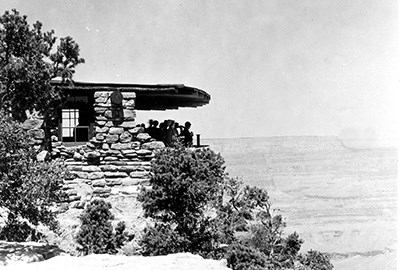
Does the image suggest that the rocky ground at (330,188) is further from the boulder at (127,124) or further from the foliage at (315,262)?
the boulder at (127,124)

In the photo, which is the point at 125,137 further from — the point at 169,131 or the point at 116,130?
the point at 169,131

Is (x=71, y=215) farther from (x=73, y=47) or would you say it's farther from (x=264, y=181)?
(x=264, y=181)

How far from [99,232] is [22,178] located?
300 centimetres

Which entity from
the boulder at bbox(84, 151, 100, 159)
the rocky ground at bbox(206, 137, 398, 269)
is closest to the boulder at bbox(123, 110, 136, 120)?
the boulder at bbox(84, 151, 100, 159)

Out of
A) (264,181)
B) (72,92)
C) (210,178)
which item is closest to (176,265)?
(210,178)

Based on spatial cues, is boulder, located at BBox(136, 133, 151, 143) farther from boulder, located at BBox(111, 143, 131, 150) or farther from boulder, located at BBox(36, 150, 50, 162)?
boulder, located at BBox(36, 150, 50, 162)

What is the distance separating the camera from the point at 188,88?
1362 cm

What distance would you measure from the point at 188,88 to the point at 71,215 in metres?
4.80

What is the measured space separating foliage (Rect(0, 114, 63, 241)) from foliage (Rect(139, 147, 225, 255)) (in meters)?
2.42

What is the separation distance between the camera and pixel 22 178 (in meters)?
8.31

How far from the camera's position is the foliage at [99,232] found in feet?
34.9

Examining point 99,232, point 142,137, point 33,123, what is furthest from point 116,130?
point 99,232

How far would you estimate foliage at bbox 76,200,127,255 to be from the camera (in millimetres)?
10641

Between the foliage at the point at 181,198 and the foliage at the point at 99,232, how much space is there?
→ 738 millimetres
